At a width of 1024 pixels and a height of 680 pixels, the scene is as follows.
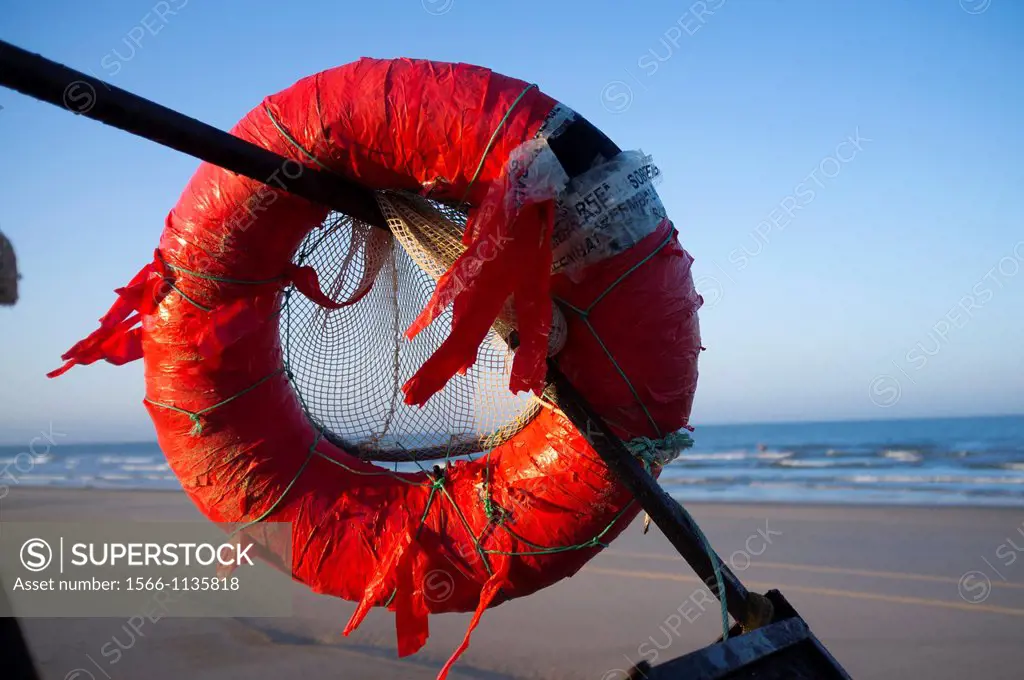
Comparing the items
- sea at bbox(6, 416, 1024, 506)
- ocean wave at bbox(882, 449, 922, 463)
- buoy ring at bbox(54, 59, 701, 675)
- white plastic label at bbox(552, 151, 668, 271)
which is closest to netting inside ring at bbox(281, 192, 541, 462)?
buoy ring at bbox(54, 59, 701, 675)

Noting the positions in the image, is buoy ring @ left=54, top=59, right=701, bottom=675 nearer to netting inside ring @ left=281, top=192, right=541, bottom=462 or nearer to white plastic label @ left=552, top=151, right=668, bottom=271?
white plastic label @ left=552, top=151, right=668, bottom=271

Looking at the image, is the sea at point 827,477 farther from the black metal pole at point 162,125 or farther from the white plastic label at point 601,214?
the black metal pole at point 162,125

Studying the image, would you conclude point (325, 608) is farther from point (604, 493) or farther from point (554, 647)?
point (604, 493)

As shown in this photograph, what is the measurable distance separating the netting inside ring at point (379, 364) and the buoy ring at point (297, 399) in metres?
0.18

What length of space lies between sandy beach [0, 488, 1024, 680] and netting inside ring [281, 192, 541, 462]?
66.2 inches

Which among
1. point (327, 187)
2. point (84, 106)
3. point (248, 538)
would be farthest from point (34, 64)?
point (248, 538)

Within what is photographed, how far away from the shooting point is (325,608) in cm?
590

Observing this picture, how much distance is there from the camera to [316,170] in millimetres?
2461

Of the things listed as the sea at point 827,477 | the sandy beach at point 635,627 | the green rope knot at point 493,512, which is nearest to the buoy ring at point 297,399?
the green rope knot at point 493,512

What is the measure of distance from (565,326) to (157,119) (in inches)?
50.5

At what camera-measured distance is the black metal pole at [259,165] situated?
184 cm

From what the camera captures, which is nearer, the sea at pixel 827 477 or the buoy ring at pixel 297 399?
the buoy ring at pixel 297 399

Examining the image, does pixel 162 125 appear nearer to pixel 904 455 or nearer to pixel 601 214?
pixel 601 214

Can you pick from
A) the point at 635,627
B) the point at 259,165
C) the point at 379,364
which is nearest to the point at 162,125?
the point at 259,165
